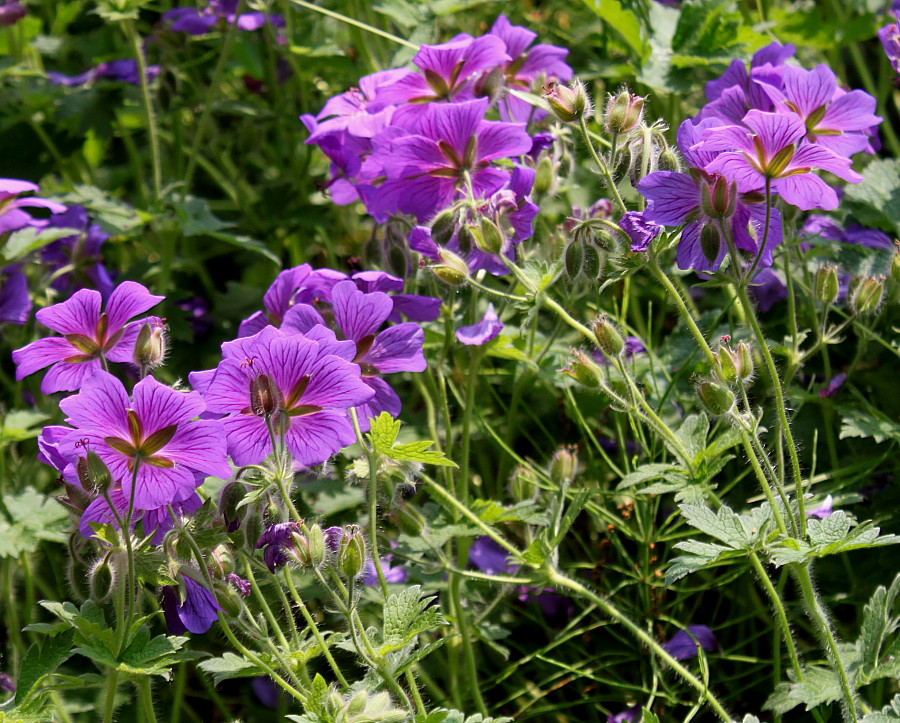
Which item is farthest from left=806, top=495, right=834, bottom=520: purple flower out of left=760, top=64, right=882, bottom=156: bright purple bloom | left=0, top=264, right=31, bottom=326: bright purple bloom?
left=0, top=264, right=31, bottom=326: bright purple bloom

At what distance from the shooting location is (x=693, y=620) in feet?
5.72

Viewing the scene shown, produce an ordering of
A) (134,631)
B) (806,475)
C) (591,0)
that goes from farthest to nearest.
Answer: (591,0) → (806,475) → (134,631)

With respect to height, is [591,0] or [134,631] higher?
[591,0]

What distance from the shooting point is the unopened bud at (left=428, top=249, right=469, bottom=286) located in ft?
4.01

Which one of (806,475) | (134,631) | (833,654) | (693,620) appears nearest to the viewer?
(134,631)

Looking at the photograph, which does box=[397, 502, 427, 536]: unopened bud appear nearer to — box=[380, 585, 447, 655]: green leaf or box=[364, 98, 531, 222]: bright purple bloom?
box=[380, 585, 447, 655]: green leaf

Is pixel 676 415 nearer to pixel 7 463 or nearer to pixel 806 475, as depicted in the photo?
pixel 806 475

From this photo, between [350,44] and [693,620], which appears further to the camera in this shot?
[350,44]

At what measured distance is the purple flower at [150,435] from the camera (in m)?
1.00

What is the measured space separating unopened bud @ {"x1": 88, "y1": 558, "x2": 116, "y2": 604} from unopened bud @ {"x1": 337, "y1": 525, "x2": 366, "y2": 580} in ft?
0.90

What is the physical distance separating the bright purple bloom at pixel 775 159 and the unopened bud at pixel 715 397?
0.80ft

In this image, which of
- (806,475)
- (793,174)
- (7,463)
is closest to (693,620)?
(806,475)

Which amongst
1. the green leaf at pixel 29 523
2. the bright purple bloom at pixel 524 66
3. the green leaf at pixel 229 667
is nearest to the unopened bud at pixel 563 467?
the green leaf at pixel 229 667

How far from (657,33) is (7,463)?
156 centimetres
